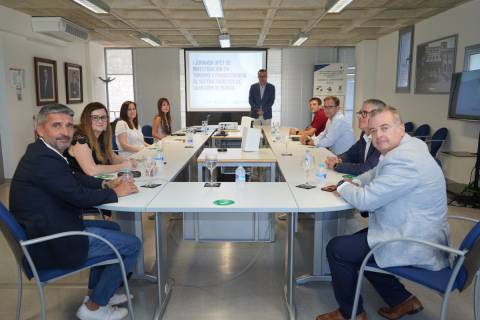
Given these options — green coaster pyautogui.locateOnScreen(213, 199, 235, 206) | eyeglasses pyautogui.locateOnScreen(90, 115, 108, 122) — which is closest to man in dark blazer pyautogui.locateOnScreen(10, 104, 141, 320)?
green coaster pyautogui.locateOnScreen(213, 199, 235, 206)

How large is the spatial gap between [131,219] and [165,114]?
3.67 meters

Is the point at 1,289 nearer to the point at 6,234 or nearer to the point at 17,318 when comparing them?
the point at 17,318

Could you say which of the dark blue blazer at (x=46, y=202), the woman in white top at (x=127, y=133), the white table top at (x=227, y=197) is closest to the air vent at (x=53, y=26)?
the woman in white top at (x=127, y=133)

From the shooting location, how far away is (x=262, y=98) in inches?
296

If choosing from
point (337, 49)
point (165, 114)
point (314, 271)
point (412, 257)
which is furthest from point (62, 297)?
point (337, 49)

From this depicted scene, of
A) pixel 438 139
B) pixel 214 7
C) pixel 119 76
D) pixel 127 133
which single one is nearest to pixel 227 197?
pixel 127 133

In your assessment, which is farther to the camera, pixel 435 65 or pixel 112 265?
pixel 435 65

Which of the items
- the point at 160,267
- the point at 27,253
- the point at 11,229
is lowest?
the point at 160,267

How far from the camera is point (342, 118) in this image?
431 centimetres

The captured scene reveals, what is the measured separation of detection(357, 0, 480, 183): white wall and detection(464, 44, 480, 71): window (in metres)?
0.09

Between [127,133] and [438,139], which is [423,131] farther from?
[127,133]

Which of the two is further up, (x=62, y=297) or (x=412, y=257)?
(x=412, y=257)

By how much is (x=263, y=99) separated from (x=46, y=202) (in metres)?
5.93

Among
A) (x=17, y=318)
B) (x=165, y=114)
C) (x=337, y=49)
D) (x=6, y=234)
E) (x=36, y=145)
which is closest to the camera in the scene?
(x=6, y=234)
